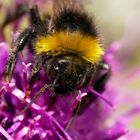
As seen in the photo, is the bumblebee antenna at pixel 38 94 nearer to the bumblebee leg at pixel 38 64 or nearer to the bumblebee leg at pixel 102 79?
the bumblebee leg at pixel 38 64

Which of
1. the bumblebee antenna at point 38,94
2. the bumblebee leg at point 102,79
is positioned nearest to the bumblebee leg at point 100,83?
the bumblebee leg at point 102,79

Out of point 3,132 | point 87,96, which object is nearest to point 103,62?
point 87,96

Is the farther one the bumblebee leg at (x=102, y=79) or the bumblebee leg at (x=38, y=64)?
the bumblebee leg at (x=102, y=79)

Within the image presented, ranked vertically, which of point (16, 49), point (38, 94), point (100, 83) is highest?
point (16, 49)

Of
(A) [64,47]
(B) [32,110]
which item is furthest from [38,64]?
(B) [32,110]

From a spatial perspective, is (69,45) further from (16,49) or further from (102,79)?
(102,79)

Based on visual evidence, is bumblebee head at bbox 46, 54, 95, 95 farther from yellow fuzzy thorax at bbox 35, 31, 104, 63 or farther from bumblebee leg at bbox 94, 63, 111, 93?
bumblebee leg at bbox 94, 63, 111, 93
